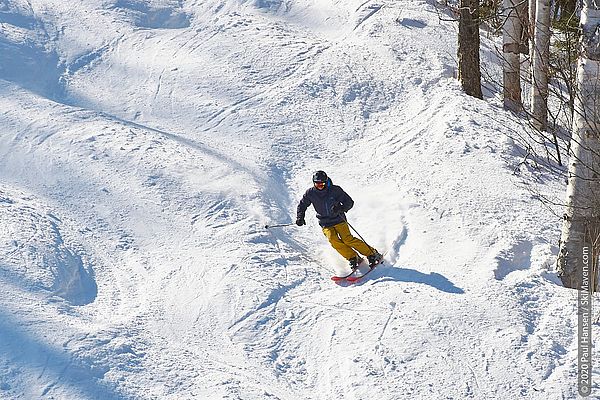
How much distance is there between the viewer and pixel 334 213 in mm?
8609

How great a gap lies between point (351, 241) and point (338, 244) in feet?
0.52

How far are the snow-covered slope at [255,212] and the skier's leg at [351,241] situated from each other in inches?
12.1

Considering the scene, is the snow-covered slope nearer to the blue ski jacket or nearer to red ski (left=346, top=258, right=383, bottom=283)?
red ski (left=346, top=258, right=383, bottom=283)

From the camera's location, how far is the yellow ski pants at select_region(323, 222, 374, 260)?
8.45 metres

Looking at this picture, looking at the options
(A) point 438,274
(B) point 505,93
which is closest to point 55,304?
(A) point 438,274

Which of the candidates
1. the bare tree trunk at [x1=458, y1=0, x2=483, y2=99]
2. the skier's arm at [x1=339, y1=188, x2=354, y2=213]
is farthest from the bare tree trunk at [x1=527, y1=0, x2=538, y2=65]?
the skier's arm at [x1=339, y1=188, x2=354, y2=213]

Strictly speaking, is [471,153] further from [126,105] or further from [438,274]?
[126,105]

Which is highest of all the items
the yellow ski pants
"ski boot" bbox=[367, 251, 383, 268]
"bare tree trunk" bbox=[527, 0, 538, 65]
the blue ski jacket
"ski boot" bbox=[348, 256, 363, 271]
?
"bare tree trunk" bbox=[527, 0, 538, 65]

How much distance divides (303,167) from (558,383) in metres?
5.39

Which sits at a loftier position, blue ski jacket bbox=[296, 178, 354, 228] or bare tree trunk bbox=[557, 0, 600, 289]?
bare tree trunk bbox=[557, 0, 600, 289]

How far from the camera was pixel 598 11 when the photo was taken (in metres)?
6.60

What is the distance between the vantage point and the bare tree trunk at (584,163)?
6746mm

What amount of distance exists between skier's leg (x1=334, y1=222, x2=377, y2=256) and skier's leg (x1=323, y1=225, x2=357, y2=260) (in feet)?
0.16

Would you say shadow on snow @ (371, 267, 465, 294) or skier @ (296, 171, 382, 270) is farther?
skier @ (296, 171, 382, 270)
